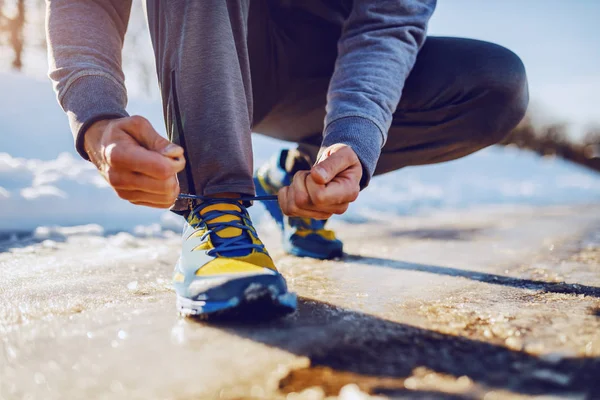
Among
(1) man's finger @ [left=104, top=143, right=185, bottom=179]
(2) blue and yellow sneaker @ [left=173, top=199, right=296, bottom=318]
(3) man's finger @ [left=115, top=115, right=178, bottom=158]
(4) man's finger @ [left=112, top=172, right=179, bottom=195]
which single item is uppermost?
(3) man's finger @ [left=115, top=115, right=178, bottom=158]

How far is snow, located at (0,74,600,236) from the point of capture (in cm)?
218

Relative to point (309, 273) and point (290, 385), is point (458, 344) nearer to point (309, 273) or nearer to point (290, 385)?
point (290, 385)

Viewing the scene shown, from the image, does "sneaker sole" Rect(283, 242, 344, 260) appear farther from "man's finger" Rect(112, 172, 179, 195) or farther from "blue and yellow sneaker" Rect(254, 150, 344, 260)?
"man's finger" Rect(112, 172, 179, 195)

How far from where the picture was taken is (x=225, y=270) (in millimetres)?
778

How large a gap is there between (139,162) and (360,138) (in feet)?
1.48

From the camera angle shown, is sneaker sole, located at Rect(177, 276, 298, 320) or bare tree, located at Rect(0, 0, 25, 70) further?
bare tree, located at Rect(0, 0, 25, 70)

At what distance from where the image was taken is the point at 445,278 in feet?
3.94

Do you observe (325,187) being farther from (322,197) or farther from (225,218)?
(225,218)

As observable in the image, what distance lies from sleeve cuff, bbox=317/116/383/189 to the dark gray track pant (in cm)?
19

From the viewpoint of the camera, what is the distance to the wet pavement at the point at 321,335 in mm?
564

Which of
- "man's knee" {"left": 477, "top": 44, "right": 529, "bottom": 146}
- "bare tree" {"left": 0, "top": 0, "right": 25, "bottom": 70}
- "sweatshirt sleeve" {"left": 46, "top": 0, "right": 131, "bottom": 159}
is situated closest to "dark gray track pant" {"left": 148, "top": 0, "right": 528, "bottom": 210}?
"man's knee" {"left": 477, "top": 44, "right": 529, "bottom": 146}

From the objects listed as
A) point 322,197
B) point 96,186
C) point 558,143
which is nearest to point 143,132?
point 322,197

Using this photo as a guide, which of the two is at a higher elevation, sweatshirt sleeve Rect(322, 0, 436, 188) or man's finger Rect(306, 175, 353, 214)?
sweatshirt sleeve Rect(322, 0, 436, 188)

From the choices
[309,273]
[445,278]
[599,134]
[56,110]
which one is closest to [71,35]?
[309,273]
